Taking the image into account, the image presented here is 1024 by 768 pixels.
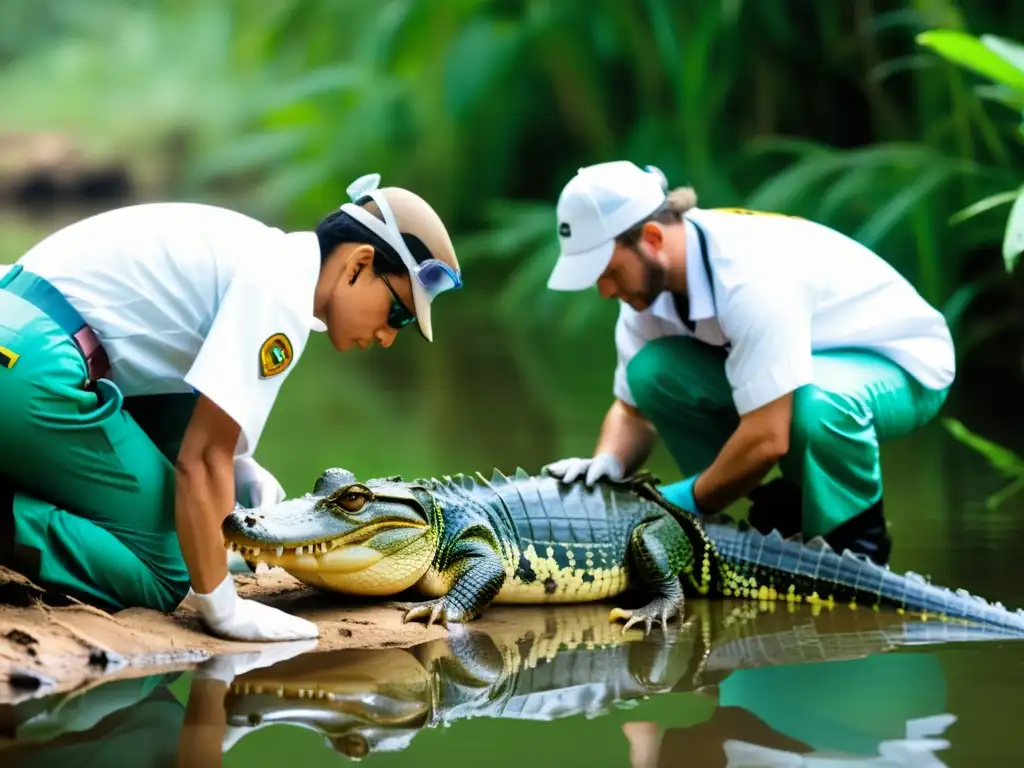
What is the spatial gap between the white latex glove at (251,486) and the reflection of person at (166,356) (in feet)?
1.10

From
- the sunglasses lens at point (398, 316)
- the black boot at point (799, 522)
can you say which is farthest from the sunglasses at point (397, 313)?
the black boot at point (799, 522)

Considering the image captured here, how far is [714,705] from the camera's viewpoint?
2373mm

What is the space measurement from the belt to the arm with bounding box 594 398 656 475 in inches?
55.4

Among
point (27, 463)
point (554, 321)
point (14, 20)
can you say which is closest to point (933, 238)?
point (554, 321)

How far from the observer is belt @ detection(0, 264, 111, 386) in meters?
2.62

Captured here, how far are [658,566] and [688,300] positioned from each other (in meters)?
0.67

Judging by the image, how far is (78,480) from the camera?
8.69ft

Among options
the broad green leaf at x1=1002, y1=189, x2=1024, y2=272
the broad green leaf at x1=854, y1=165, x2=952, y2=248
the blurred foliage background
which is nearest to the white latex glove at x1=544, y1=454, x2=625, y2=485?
the blurred foliage background

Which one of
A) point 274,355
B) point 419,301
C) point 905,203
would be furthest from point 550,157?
point 274,355

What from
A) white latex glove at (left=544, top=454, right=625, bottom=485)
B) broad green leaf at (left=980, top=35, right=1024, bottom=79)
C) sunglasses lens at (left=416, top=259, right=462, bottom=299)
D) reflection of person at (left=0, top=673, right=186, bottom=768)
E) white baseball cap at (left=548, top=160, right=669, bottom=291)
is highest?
broad green leaf at (left=980, top=35, right=1024, bottom=79)

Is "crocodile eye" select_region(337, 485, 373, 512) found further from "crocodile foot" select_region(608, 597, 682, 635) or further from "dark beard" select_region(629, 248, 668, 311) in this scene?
"dark beard" select_region(629, 248, 668, 311)

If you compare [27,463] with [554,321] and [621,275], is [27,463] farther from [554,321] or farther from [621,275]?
[554,321]

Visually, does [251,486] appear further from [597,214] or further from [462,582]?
[597,214]

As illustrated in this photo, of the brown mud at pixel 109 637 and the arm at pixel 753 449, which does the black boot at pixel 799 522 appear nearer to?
the arm at pixel 753 449
